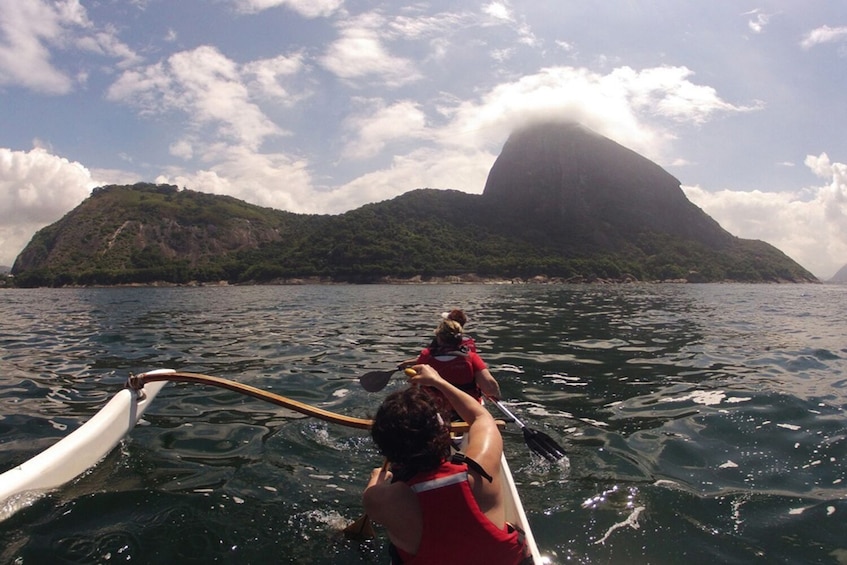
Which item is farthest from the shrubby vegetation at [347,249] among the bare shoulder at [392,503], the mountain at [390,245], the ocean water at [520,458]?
the bare shoulder at [392,503]

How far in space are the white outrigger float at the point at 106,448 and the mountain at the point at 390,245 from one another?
113 m

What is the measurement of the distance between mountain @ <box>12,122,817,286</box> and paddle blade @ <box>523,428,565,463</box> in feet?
375

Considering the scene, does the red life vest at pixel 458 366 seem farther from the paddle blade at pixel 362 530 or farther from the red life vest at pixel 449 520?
the red life vest at pixel 449 520

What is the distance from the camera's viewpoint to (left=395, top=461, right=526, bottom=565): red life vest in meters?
3.19

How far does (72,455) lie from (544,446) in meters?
6.01

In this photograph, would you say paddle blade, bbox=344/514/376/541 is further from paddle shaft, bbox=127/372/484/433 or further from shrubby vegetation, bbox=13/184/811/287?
shrubby vegetation, bbox=13/184/811/287

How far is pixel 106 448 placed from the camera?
7.14 meters

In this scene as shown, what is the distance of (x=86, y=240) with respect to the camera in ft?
503

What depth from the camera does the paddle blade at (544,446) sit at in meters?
6.64

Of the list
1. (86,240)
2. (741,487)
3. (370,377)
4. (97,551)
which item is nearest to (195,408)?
(370,377)

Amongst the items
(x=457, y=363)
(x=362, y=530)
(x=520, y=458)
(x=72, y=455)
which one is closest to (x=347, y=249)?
(x=457, y=363)

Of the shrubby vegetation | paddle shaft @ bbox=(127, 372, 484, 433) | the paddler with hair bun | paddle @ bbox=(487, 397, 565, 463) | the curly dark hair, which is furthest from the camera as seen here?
the shrubby vegetation

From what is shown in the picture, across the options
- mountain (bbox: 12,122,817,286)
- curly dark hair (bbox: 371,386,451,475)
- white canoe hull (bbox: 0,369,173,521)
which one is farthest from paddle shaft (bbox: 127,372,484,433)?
mountain (bbox: 12,122,817,286)

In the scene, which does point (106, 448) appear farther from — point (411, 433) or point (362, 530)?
point (411, 433)
